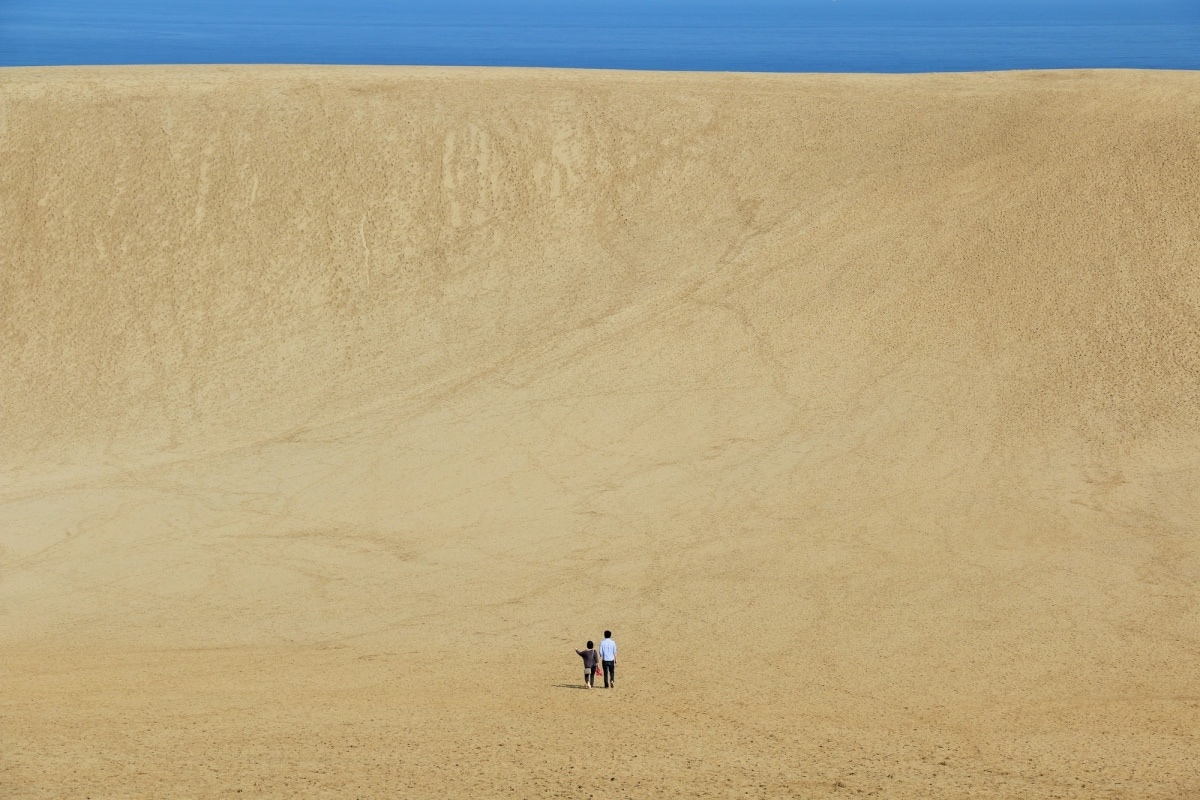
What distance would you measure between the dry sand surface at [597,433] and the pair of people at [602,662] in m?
0.40

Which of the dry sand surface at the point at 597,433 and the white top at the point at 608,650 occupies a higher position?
the dry sand surface at the point at 597,433

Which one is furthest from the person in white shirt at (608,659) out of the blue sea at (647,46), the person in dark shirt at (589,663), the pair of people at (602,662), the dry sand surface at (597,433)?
the blue sea at (647,46)

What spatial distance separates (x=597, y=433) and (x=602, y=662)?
452 inches

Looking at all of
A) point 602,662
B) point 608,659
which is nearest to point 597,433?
point 602,662

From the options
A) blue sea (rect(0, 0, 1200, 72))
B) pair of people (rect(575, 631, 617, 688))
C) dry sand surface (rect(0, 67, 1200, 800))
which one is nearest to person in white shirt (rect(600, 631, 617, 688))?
pair of people (rect(575, 631, 617, 688))

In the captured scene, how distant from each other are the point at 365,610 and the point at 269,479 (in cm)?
695

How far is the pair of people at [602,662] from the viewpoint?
18.7m

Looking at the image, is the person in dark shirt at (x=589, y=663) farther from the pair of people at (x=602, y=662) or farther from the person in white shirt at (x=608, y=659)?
the person in white shirt at (x=608, y=659)

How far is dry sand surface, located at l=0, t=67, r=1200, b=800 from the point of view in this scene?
17.0m

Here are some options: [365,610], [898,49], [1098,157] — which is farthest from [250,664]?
[898,49]

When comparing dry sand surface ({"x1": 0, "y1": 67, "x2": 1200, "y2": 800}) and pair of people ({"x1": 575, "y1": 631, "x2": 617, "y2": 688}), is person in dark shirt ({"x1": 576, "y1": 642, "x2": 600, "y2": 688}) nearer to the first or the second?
pair of people ({"x1": 575, "y1": 631, "x2": 617, "y2": 688})

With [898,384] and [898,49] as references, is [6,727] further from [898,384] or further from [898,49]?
[898,49]

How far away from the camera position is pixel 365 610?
76.1ft

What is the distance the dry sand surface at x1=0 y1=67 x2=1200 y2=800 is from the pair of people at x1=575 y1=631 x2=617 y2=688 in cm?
40
